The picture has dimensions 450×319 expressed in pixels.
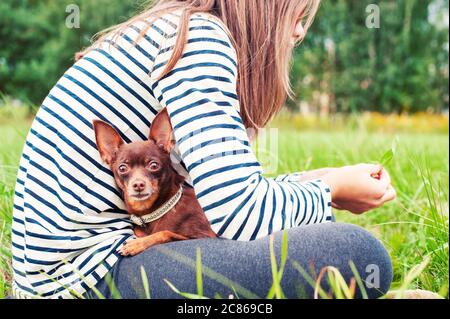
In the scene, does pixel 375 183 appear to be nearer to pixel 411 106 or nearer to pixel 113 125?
pixel 113 125

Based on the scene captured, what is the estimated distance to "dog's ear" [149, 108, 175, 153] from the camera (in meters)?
1.33

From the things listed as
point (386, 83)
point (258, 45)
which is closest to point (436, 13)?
point (386, 83)

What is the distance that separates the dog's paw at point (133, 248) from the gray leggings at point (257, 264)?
2 cm

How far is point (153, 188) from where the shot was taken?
4.38 feet

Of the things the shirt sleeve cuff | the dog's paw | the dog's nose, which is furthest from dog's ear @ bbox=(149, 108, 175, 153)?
the shirt sleeve cuff

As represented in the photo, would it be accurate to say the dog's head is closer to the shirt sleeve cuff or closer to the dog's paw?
the dog's paw

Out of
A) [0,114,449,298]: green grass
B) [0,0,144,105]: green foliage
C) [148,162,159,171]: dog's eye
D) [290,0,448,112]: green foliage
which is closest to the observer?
A: [148,162,159,171]: dog's eye

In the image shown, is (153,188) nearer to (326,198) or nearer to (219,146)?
(219,146)

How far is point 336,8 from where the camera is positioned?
15906mm

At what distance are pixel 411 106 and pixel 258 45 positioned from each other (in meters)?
14.8

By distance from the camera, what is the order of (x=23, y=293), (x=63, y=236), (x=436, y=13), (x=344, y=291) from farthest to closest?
(x=436, y=13) < (x=23, y=293) < (x=63, y=236) < (x=344, y=291)

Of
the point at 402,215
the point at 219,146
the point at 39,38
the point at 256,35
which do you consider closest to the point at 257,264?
the point at 219,146

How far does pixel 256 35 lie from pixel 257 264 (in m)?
0.56

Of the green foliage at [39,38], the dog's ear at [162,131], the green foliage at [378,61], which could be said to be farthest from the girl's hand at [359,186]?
the green foliage at [378,61]
